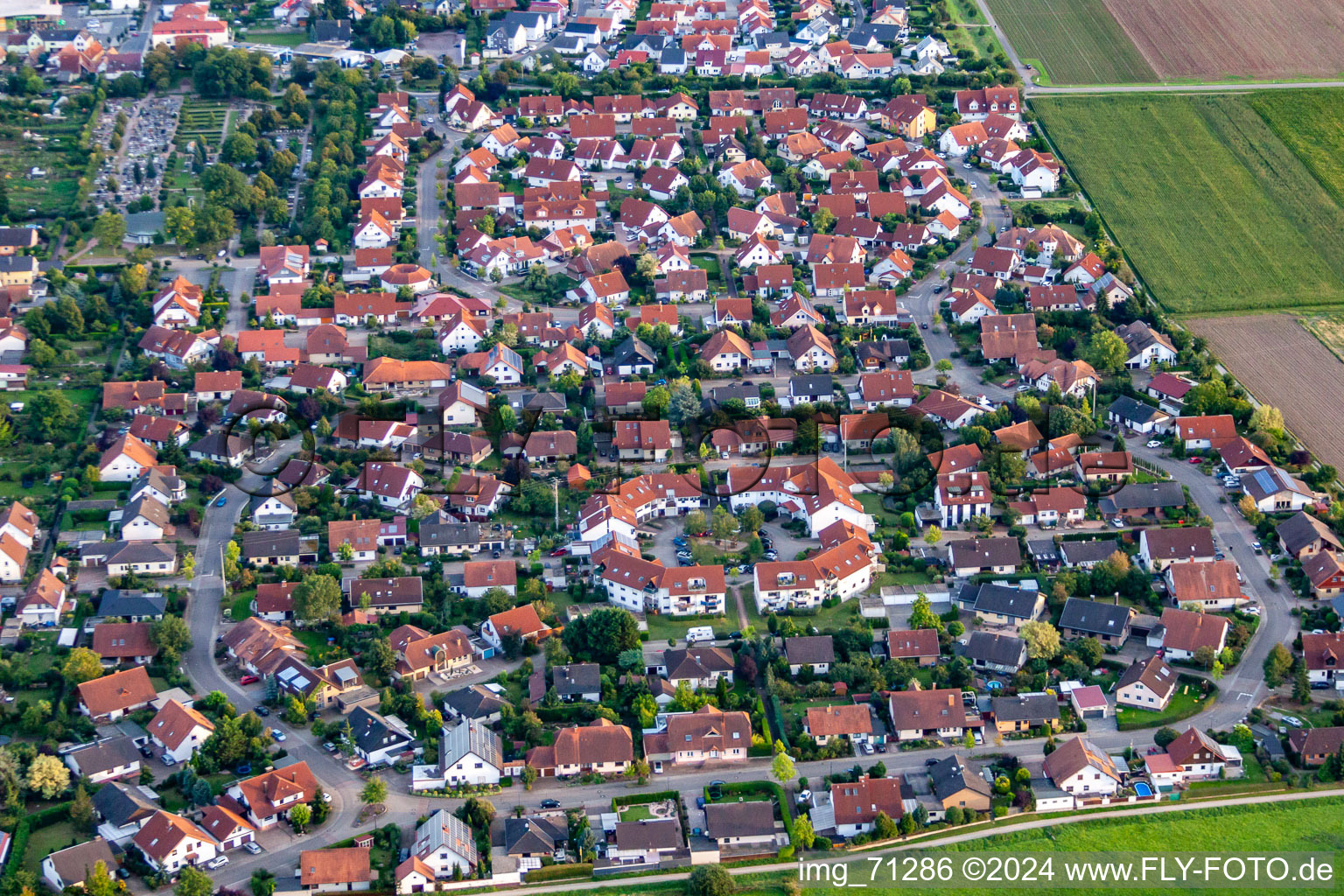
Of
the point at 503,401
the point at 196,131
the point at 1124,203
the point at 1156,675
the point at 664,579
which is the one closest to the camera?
the point at 1156,675

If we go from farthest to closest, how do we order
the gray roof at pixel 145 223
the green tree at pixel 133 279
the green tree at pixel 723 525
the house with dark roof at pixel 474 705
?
the gray roof at pixel 145 223 → the green tree at pixel 133 279 → the green tree at pixel 723 525 → the house with dark roof at pixel 474 705

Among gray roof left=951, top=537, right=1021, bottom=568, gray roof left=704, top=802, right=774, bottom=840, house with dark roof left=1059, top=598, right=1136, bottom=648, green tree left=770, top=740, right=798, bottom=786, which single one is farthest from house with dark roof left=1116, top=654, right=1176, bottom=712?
gray roof left=704, top=802, right=774, bottom=840

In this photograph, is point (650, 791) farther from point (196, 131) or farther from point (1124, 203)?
point (196, 131)

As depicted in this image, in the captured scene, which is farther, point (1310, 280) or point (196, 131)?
point (196, 131)

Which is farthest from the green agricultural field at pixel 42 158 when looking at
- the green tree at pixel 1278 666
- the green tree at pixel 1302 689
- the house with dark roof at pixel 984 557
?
the green tree at pixel 1302 689

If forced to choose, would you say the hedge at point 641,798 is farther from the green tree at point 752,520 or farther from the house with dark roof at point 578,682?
the green tree at point 752,520

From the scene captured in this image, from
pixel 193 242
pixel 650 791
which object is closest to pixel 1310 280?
pixel 650 791
